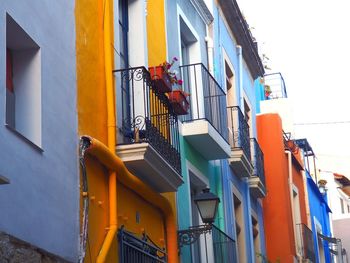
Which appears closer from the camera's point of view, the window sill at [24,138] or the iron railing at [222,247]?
the window sill at [24,138]

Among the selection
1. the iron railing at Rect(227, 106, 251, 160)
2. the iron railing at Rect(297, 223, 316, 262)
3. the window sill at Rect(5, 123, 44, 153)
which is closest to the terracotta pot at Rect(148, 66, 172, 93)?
the window sill at Rect(5, 123, 44, 153)

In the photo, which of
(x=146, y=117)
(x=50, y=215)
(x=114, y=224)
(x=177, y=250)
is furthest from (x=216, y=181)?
(x=50, y=215)

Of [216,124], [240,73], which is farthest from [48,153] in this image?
[240,73]

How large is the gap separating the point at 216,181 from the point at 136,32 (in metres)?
4.21

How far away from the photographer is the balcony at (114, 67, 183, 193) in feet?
30.0

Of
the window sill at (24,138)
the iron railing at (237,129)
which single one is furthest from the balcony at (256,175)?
the window sill at (24,138)

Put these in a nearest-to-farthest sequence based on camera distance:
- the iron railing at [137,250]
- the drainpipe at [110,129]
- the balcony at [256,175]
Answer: the drainpipe at [110,129], the iron railing at [137,250], the balcony at [256,175]

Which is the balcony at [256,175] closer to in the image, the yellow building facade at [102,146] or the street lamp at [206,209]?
the street lamp at [206,209]

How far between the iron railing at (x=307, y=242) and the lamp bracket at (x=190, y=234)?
382 inches

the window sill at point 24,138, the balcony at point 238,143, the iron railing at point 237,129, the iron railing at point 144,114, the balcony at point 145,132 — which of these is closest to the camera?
the window sill at point 24,138

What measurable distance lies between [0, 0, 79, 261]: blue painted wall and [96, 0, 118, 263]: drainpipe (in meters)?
0.65

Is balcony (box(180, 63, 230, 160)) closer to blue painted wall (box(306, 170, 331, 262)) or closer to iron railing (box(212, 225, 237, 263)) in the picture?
iron railing (box(212, 225, 237, 263))

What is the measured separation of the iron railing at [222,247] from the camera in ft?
41.9

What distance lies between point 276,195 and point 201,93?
23.0 ft
